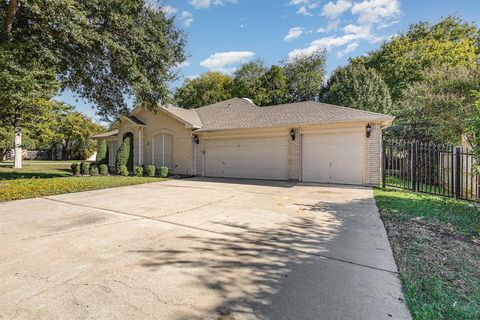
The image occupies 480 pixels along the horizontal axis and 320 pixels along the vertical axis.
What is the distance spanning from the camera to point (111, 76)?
11.6 meters

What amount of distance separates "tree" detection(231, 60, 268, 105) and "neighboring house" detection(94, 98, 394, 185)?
40.0ft

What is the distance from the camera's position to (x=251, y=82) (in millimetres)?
31219

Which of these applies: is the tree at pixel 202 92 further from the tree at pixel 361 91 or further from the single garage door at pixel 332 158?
the single garage door at pixel 332 158

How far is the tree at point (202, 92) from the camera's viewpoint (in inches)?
1277

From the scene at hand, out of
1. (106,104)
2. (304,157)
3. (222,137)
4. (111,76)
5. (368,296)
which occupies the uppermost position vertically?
(111,76)

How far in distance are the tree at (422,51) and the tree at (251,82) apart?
1181 centimetres

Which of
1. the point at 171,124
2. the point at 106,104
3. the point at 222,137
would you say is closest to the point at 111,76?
the point at 106,104

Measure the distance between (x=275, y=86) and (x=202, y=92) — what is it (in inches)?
377

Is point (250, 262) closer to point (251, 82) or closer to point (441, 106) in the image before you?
point (441, 106)

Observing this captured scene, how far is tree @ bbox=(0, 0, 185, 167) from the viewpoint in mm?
8406

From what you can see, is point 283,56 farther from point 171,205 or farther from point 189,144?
point 171,205

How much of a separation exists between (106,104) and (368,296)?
44.5ft

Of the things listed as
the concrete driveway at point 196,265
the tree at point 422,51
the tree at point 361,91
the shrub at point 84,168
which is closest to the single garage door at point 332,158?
the concrete driveway at point 196,265

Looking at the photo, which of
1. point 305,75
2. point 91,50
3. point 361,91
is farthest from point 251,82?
point 91,50
